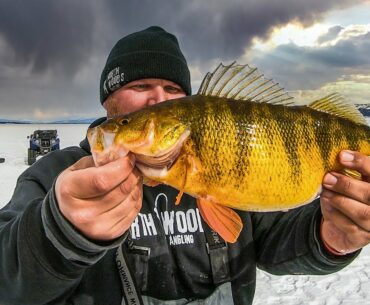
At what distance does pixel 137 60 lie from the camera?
3230 mm

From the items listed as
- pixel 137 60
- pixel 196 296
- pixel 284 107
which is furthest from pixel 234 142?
pixel 137 60

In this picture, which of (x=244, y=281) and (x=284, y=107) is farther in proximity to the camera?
(x=244, y=281)

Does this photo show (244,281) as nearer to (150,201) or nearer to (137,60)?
(150,201)

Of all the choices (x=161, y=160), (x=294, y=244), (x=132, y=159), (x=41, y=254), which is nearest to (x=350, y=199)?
(x=294, y=244)

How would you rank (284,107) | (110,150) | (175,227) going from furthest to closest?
(175,227), (284,107), (110,150)

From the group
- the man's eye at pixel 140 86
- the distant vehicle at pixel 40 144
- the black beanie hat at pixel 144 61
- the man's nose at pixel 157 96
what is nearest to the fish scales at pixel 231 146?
the man's nose at pixel 157 96

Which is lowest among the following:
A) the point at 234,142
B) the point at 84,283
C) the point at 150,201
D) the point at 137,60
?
the point at 84,283

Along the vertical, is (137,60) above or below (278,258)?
above

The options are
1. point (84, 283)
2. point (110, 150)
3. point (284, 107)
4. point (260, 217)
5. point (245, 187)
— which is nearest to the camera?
point (110, 150)

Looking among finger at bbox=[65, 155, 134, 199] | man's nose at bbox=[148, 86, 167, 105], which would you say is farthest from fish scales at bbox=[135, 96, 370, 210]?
man's nose at bbox=[148, 86, 167, 105]

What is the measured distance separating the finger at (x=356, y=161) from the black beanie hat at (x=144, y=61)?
1.63 m

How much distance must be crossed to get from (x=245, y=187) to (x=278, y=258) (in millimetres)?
1137

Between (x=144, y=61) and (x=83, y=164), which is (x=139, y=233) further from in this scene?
(x=144, y=61)

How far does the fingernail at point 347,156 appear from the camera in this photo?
1824 mm
